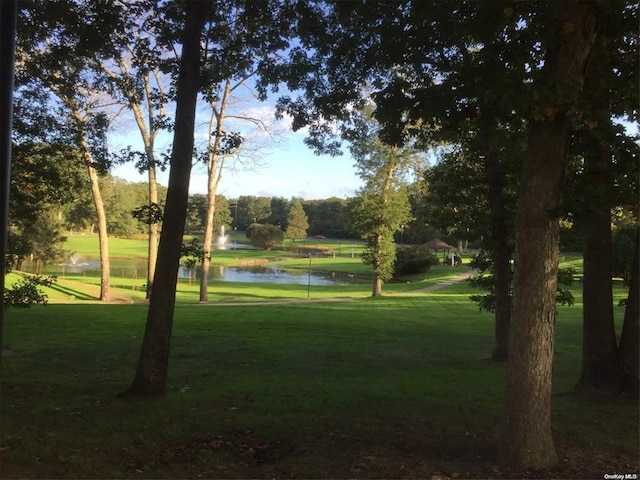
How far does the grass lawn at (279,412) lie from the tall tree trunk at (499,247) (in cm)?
78

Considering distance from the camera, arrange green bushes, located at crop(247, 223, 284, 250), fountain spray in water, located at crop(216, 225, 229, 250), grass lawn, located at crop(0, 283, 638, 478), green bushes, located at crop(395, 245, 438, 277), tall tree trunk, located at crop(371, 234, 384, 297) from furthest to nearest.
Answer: fountain spray in water, located at crop(216, 225, 229, 250)
green bushes, located at crop(247, 223, 284, 250)
green bushes, located at crop(395, 245, 438, 277)
tall tree trunk, located at crop(371, 234, 384, 297)
grass lawn, located at crop(0, 283, 638, 478)

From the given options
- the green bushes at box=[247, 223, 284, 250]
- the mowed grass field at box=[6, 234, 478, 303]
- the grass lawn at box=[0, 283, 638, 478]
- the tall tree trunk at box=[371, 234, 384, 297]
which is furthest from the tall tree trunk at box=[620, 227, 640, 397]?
the green bushes at box=[247, 223, 284, 250]

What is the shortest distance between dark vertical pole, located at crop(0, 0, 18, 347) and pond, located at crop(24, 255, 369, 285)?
40.5m

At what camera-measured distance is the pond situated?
4600cm

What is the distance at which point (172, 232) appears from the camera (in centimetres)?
718

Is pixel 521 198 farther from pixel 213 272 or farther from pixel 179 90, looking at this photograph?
pixel 213 272

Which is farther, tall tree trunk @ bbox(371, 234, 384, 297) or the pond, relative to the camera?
the pond

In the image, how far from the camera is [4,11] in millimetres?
3217

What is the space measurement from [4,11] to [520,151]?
8520 millimetres

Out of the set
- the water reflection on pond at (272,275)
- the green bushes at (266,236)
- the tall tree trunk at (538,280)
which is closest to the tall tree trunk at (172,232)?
the tall tree trunk at (538,280)

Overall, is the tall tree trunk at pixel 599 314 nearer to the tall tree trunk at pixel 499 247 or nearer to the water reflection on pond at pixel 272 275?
the tall tree trunk at pixel 499 247

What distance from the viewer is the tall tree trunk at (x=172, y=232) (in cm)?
717

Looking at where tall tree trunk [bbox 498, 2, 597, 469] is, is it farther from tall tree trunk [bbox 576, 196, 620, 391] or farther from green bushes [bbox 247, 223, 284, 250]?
green bushes [bbox 247, 223, 284, 250]

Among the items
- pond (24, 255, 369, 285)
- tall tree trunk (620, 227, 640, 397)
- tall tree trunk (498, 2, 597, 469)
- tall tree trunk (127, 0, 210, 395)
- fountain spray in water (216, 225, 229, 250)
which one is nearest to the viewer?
tall tree trunk (498, 2, 597, 469)
